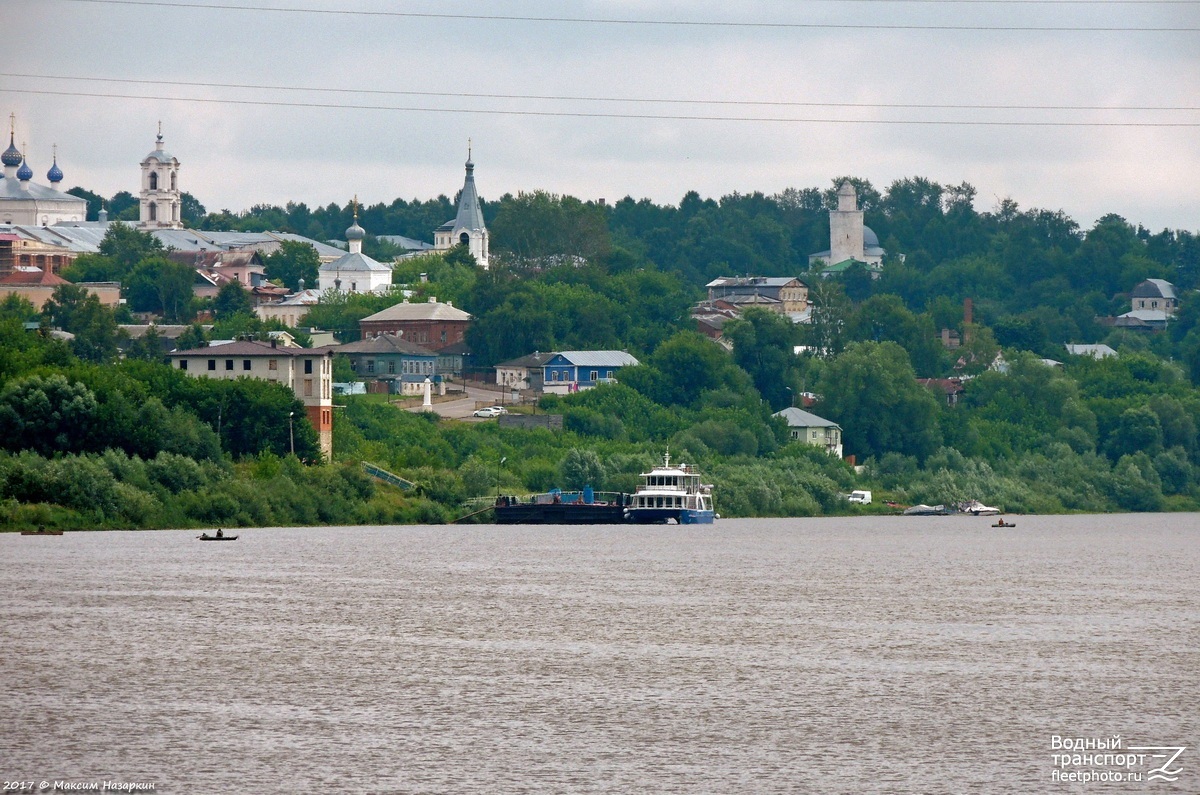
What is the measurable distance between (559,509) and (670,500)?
578 cm

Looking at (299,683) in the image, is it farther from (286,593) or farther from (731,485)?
(731,485)

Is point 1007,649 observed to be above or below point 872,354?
below

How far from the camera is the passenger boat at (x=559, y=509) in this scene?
9406 centimetres

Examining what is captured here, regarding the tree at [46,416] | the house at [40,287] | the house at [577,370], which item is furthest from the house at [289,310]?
the tree at [46,416]

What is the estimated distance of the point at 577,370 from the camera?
135 meters

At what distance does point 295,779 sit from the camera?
3161 centimetres

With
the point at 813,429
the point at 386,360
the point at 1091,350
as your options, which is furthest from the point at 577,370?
the point at 1091,350

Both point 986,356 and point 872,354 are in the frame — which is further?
point 986,356

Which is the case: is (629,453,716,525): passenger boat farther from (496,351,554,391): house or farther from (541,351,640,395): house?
(496,351,554,391): house

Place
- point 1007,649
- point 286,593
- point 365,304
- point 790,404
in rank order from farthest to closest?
point 365,304
point 790,404
point 286,593
point 1007,649

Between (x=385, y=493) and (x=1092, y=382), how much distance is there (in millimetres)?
68798

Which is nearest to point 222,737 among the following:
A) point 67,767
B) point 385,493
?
point 67,767

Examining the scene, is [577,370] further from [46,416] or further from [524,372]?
[46,416]

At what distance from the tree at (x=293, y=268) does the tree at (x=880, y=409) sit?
68543 mm
